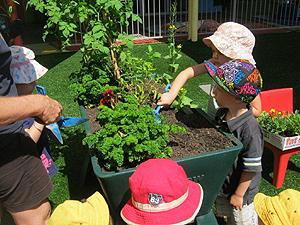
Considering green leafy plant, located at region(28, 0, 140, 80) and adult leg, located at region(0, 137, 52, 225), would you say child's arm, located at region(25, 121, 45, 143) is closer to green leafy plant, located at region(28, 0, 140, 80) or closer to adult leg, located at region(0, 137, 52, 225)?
adult leg, located at region(0, 137, 52, 225)

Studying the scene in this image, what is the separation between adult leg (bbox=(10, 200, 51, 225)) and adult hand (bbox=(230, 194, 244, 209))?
1.06 metres

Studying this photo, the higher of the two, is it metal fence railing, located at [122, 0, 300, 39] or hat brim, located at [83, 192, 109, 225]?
hat brim, located at [83, 192, 109, 225]

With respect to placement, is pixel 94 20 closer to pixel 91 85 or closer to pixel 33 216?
pixel 91 85

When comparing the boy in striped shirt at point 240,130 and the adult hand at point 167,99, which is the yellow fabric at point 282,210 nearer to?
the boy in striped shirt at point 240,130

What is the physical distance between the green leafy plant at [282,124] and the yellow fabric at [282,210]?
58.9 inches

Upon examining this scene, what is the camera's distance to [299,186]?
309cm

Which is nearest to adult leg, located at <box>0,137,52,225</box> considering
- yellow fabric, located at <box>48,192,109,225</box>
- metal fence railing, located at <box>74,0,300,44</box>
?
yellow fabric, located at <box>48,192,109,225</box>

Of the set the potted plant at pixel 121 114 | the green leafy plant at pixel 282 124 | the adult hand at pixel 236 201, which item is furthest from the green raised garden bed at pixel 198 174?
the green leafy plant at pixel 282 124

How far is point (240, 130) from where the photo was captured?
206cm

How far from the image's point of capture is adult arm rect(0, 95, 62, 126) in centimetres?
145

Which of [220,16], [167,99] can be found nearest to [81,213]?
[167,99]

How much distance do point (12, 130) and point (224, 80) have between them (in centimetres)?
108

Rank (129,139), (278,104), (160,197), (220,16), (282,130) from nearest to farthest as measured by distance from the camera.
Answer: (160,197), (129,139), (282,130), (278,104), (220,16)

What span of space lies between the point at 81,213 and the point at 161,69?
5.17 metres
